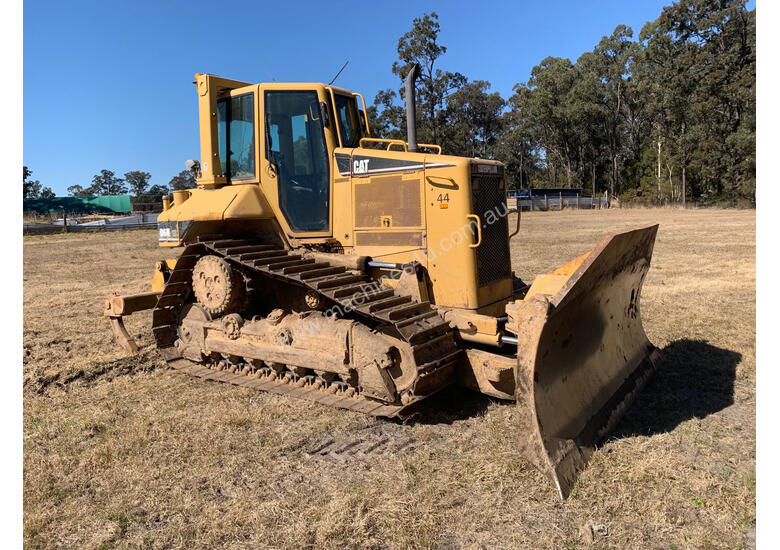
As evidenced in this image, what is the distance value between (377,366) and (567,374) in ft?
5.19

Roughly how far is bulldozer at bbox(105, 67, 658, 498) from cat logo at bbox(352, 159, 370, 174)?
2cm

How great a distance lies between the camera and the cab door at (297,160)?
5773 millimetres

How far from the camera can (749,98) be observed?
128 ft

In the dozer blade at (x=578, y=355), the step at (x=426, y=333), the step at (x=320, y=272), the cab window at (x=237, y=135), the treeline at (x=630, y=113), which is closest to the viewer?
the dozer blade at (x=578, y=355)

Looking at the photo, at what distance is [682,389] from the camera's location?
17.0 ft

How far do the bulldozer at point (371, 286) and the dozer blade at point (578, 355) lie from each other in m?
0.02

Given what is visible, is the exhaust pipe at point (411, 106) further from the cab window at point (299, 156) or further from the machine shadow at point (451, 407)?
the machine shadow at point (451, 407)

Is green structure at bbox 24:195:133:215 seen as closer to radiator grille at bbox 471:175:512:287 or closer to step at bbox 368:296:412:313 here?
step at bbox 368:296:412:313

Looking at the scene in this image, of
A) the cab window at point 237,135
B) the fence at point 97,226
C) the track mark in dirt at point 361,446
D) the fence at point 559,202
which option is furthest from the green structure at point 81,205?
the track mark in dirt at point 361,446

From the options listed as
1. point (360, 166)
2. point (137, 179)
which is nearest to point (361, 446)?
point (360, 166)

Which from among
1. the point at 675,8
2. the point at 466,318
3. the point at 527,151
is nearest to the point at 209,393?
the point at 466,318

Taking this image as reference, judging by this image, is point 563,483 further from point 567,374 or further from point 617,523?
point 567,374

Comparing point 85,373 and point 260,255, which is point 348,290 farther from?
point 85,373

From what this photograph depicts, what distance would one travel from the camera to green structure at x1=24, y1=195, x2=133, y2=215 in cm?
4297
